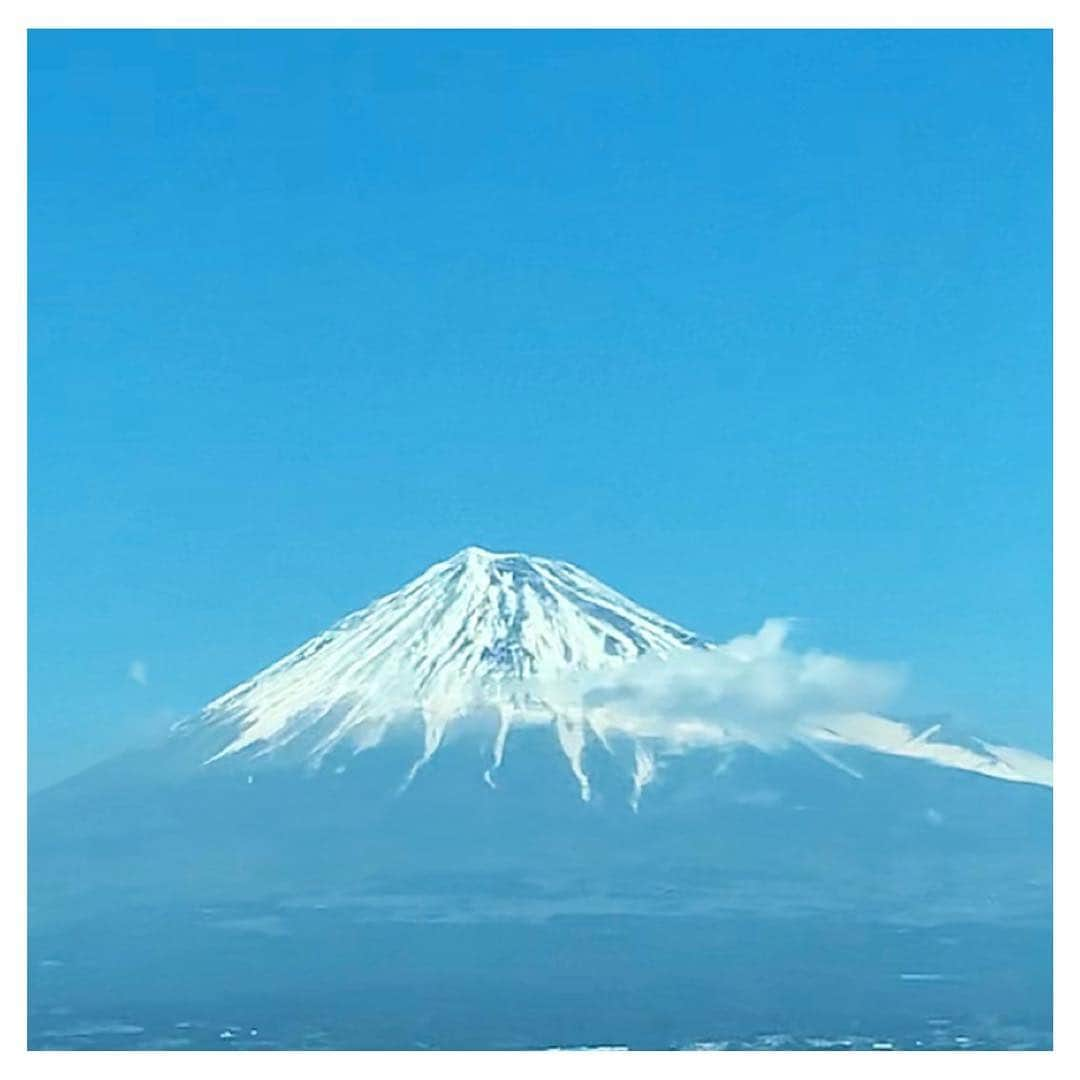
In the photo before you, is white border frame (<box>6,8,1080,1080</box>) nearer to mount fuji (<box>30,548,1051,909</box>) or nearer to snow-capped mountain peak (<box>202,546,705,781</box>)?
mount fuji (<box>30,548,1051,909</box>)

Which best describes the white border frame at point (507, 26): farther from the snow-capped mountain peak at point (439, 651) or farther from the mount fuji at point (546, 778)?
the snow-capped mountain peak at point (439, 651)

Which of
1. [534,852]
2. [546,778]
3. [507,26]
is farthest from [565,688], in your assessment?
[507,26]

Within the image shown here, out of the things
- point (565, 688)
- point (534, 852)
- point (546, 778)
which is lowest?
point (534, 852)

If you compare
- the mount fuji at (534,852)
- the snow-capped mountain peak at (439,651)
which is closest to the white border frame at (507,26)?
the mount fuji at (534,852)

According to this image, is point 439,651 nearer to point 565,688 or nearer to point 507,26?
point 565,688

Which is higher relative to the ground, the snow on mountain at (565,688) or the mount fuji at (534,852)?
the snow on mountain at (565,688)
